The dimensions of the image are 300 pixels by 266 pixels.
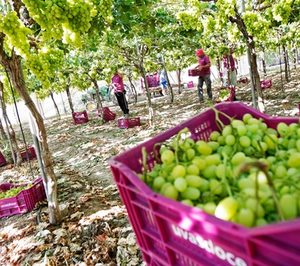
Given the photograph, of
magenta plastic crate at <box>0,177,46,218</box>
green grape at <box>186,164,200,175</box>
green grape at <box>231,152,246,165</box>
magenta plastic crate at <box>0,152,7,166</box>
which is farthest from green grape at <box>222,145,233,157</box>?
magenta plastic crate at <box>0,152,7,166</box>

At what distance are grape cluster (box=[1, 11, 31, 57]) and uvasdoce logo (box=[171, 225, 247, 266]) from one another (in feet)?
7.62

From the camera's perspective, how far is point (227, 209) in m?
1.13

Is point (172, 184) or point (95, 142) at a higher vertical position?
point (172, 184)

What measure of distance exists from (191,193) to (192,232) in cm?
19

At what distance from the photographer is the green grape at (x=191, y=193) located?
1.34m

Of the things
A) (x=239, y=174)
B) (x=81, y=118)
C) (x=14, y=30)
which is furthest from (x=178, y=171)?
(x=81, y=118)

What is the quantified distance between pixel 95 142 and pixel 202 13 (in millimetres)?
4634

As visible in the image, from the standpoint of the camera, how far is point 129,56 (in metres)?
10.6

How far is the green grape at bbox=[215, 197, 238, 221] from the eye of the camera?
1128 mm

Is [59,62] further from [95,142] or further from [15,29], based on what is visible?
[95,142]

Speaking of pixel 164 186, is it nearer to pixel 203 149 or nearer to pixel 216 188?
pixel 216 188

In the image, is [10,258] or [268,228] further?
[10,258]

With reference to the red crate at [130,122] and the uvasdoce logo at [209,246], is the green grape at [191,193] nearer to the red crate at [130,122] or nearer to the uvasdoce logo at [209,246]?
the uvasdoce logo at [209,246]

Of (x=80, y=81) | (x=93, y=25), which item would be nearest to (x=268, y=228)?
(x=93, y=25)
